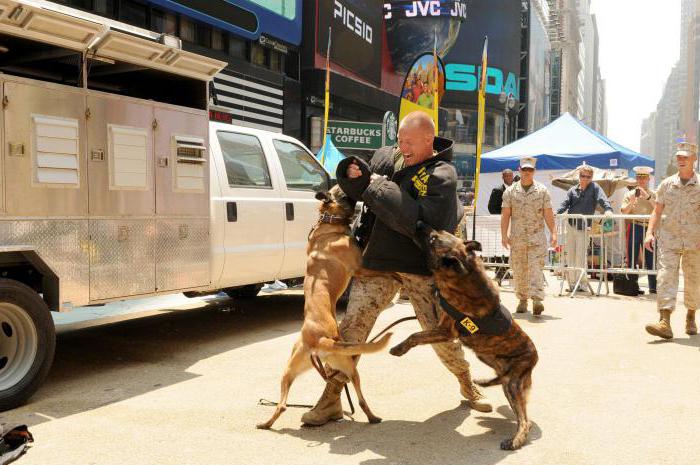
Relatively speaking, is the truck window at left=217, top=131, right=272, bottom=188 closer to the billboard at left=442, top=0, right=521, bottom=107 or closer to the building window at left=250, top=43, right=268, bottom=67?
the building window at left=250, top=43, right=268, bottom=67

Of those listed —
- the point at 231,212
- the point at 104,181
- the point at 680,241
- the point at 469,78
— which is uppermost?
the point at 469,78

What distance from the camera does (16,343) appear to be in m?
4.50

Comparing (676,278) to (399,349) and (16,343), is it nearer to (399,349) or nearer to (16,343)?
(399,349)

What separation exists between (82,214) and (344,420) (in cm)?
250

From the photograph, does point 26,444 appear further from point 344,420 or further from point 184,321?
point 184,321

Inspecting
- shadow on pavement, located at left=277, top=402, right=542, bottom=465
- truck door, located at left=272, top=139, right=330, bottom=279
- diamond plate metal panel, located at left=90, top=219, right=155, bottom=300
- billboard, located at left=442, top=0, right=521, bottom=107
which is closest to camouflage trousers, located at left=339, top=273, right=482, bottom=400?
shadow on pavement, located at left=277, top=402, right=542, bottom=465

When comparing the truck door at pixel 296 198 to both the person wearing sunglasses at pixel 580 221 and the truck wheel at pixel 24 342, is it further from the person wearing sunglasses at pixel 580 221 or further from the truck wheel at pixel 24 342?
the person wearing sunglasses at pixel 580 221

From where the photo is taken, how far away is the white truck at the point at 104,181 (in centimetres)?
444

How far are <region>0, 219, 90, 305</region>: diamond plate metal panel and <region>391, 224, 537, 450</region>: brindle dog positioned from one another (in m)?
2.60

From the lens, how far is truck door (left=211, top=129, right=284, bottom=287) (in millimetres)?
6508

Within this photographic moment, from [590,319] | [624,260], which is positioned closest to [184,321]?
[590,319]

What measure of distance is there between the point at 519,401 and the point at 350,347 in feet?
3.50

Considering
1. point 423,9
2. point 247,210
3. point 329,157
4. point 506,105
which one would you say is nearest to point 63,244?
point 247,210

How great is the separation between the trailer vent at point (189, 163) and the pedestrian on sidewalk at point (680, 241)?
4.75 meters
